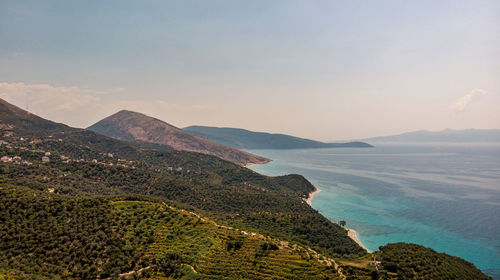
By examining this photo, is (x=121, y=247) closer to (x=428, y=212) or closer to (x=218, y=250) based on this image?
(x=218, y=250)

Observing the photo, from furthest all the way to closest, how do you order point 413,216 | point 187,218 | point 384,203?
1. point 384,203
2. point 413,216
3. point 187,218

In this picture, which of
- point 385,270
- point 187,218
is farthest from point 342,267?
point 187,218

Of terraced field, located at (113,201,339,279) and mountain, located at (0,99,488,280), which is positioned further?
terraced field, located at (113,201,339,279)

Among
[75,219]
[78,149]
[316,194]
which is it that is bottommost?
[316,194]

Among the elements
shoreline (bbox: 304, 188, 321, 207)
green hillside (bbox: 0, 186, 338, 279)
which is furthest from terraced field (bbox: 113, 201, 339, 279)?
shoreline (bbox: 304, 188, 321, 207)

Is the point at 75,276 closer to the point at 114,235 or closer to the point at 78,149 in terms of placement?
the point at 114,235

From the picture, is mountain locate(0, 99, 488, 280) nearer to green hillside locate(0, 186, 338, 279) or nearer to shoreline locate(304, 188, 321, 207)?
green hillside locate(0, 186, 338, 279)

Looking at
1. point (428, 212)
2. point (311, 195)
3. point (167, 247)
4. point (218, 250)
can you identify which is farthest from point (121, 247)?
point (428, 212)

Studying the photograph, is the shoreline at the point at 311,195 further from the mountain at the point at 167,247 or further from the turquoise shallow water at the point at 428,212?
the mountain at the point at 167,247

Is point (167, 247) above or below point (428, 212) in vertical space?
above

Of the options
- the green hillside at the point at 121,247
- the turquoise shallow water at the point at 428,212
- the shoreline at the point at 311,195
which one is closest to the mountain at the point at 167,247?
the green hillside at the point at 121,247

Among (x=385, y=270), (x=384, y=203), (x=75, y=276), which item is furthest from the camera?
(x=384, y=203)
